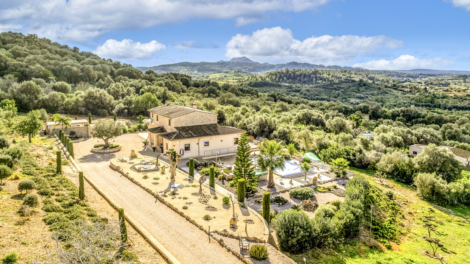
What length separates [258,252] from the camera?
40.1 feet

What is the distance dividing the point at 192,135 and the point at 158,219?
14138 millimetres

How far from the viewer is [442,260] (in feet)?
48.7

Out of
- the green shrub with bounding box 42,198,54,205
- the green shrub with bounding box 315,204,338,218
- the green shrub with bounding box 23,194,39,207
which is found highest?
the green shrub with bounding box 23,194,39,207

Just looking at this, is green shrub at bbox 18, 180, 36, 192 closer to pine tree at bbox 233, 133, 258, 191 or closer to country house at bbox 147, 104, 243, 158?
pine tree at bbox 233, 133, 258, 191

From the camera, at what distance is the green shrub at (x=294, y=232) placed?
538 inches

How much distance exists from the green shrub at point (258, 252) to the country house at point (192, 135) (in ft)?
57.2

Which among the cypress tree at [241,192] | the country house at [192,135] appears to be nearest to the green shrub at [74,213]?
the cypress tree at [241,192]

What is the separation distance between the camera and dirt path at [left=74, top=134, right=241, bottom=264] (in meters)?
12.4

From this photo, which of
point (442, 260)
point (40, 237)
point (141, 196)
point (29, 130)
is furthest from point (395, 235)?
point (29, 130)

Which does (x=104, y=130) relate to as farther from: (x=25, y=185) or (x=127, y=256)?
(x=127, y=256)

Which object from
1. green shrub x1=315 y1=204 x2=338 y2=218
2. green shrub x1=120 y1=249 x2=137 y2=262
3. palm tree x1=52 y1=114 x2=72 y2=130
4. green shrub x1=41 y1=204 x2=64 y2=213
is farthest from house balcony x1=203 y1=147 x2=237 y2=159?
palm tree x1=52 y1=114 x2=72 y2=130

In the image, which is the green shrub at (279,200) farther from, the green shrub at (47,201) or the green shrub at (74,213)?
the green shrub at (47,201)

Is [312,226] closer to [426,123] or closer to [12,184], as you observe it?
[12,184]

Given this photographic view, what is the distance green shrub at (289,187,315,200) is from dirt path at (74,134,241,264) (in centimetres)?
863
